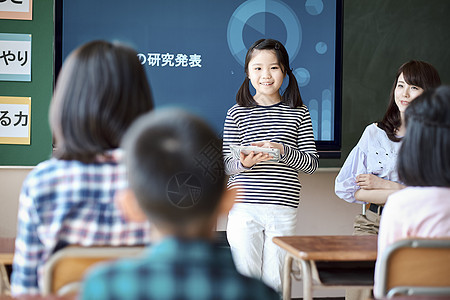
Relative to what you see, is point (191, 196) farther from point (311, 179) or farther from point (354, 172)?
point (311, 179)

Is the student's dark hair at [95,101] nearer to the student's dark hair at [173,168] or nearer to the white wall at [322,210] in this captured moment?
the student's dark hair at [173,168]

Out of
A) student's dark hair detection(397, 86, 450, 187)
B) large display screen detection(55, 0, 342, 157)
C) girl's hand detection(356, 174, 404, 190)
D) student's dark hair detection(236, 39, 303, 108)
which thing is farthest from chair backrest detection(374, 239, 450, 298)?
large display screen detection(55, 0, 342, 157)

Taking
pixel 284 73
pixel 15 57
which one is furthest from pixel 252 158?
pixel 15 57

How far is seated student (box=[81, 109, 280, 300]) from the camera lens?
0.78 m

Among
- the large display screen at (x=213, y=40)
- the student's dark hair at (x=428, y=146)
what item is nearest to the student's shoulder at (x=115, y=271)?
the student's dark hair at (x=428, y=146)

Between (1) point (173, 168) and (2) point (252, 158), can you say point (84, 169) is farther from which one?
(2) point (252, 158)

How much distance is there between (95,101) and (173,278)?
62 centimetres

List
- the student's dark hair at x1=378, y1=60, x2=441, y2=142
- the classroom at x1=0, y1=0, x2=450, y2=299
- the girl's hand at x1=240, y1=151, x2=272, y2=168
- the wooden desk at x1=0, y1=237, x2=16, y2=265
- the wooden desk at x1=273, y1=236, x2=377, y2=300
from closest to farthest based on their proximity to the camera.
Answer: the wooden desk at x1=0, y1=237, x2=16, y2=265
the wooden desk at x1=273, y1=236, x2=377, y2=300
the girl's hand at x1=240, y1=151, x2=272, y2=168
the student's dark hair at x1=378, y1=60, x2=441, y2=142
the classroom at x1=0, y1=0, x2=450, y2=299

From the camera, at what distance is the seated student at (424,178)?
1525 millimetres

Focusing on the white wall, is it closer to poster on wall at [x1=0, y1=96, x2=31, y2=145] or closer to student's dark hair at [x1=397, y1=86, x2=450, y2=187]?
poster on wall at [x1=0, y1=96, x2=31, y2=145]

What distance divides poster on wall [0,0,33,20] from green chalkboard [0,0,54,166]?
0.08 ft

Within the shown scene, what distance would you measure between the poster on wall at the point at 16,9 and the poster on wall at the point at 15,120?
514 millimetres

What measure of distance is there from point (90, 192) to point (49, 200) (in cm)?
9

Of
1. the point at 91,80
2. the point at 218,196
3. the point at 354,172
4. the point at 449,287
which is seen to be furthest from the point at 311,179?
the point at 218,196
